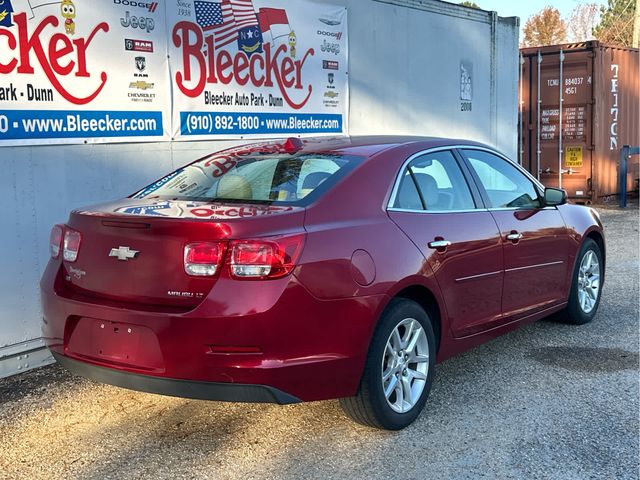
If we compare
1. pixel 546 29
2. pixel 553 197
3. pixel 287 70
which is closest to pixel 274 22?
pixel 287 70

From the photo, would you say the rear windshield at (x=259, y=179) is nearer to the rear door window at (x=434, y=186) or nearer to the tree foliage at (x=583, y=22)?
the rear door window at (x=434, y=186)

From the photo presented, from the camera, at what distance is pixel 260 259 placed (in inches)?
136

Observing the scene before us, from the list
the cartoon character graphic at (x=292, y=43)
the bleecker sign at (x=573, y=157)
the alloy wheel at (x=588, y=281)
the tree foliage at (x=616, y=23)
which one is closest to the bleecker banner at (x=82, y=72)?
the cartoon character graphic at (x=292, y=43)

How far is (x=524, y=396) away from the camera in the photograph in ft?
15.2

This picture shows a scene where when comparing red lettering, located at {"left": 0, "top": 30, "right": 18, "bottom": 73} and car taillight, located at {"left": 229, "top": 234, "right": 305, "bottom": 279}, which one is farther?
red lettering, located at {"left": 0, "top": 30, "right": 18, "bottom": 73}

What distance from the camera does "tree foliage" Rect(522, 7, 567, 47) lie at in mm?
49750

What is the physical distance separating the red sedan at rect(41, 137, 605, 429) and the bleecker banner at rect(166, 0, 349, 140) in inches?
61.9

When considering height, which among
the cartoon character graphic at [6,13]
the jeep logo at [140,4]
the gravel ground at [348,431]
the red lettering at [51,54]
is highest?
the jeep logo at [140,4]

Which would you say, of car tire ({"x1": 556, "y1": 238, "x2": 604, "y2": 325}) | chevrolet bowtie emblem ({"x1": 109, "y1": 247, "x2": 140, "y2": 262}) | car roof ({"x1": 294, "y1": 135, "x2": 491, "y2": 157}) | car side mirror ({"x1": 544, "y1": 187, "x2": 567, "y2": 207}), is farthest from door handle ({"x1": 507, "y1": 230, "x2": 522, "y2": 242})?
chevrolet bowtie emblem ({"x1": 109, "y1": 247, "x2": 140, "y2": 262})

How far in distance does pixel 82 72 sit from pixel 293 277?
283 cm

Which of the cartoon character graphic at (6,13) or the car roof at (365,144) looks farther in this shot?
the cartoon character graphic at (6,13)

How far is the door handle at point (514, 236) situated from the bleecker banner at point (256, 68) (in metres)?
2.77

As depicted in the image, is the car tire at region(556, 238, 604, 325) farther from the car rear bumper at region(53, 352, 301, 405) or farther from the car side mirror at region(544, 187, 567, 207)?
the car rear bumper at region(53, 352, 301, 405)

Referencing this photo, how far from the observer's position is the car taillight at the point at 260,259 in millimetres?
3457
